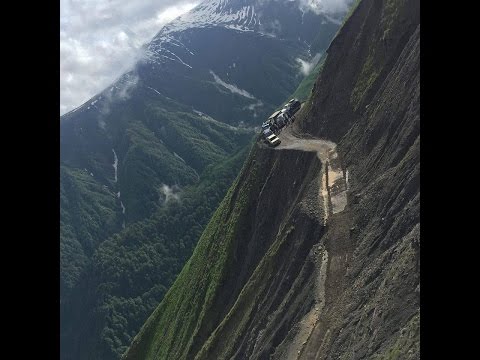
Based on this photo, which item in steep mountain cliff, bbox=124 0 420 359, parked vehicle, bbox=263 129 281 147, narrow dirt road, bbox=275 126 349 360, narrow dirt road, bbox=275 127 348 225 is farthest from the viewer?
parked vehicle, bbox=263 129 281 147

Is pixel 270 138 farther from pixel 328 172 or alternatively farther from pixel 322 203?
pixel 322 203

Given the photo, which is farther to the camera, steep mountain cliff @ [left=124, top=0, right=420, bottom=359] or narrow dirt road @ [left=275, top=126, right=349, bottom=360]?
narrow dirt road @ [left=275, top=126, right=349, bottom=360]

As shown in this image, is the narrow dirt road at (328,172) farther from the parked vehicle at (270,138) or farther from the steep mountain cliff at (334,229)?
the parked vehicle at (270,138)

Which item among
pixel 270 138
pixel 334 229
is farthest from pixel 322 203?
pixel 270 138

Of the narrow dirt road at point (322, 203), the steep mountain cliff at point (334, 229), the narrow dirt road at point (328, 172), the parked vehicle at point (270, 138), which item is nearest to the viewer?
the steep mountain cliff at point (334, 229)

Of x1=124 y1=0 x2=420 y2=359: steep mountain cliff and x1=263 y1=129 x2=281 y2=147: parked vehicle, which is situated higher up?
x1=263 y1=129 x2=281 y2=147: parked vehicle

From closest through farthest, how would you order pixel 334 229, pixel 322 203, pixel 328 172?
pixel 334 229
pixel 322 203
pixel 328 172

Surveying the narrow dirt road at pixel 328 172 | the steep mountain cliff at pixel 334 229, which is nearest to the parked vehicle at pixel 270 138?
A: the narrow dirt road at pixel 328 172

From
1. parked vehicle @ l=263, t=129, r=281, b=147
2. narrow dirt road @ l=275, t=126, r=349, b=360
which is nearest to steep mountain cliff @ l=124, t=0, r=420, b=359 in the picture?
narrow dirt road @ l=275, t=126, r=349, b=360

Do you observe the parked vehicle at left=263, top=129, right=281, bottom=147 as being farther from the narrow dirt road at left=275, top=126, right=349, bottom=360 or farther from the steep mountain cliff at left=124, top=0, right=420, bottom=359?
A: the steep mountain cliff at left=124, top=0, right=420, bottom=359

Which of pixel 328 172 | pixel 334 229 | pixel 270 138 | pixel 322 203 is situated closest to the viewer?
pixel 334 229
